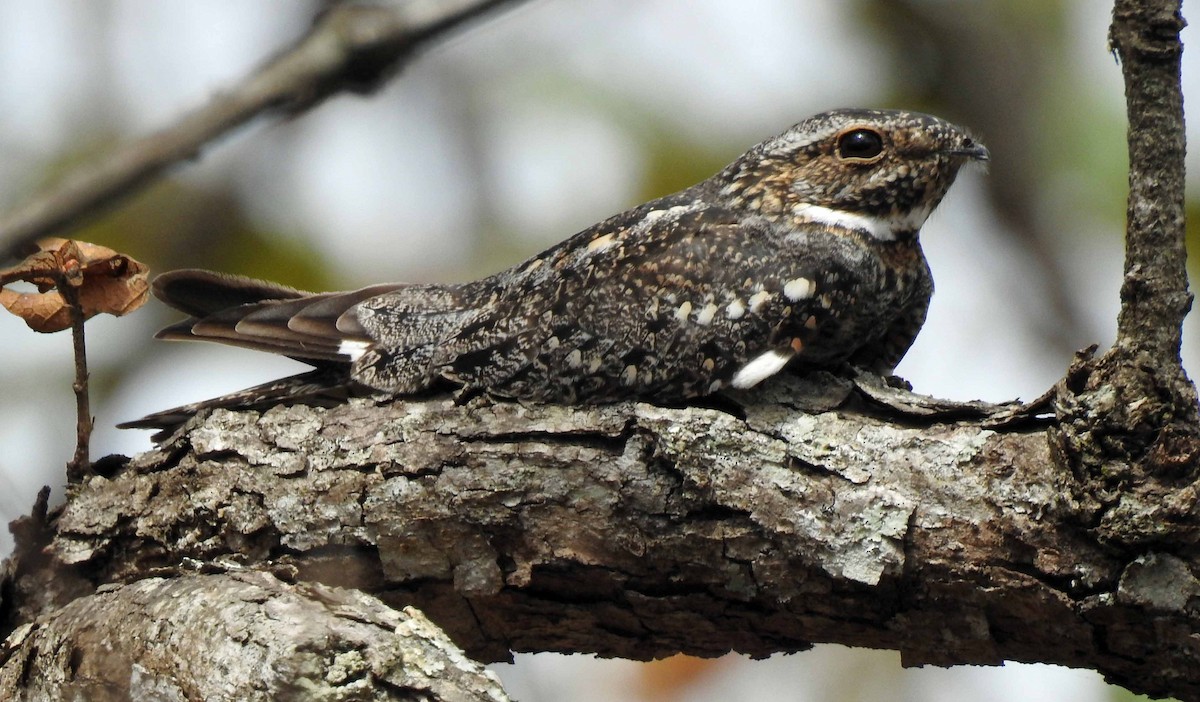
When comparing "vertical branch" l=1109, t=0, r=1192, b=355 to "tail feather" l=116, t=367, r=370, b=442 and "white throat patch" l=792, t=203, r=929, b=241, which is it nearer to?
"white throat patch" l=792, t=203, r=929, b=241

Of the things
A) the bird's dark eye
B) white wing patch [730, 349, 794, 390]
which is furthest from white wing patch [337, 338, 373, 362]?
the bird's dark eye

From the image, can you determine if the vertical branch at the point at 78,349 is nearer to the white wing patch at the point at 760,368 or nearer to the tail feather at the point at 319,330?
the tail feather at the point at 319,330

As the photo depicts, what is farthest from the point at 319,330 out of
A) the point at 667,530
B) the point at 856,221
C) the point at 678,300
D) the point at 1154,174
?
the point at 1154,174

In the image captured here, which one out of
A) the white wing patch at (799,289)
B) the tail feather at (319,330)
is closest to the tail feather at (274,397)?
the tail feather at (319,330)

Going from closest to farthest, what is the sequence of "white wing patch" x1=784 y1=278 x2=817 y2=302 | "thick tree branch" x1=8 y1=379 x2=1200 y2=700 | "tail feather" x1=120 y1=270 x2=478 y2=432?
"thick tree branch" x1=8 y1=379 x2=1200 y2=700, "white wing patch" x1=784 y1=278 x2=817 y2=302, "tail feather" x1=120 y1=270 x2=478 y2=432

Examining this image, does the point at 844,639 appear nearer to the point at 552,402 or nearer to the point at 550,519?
the point at 550,519

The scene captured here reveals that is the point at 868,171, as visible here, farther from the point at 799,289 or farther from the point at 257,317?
the point at 257,317

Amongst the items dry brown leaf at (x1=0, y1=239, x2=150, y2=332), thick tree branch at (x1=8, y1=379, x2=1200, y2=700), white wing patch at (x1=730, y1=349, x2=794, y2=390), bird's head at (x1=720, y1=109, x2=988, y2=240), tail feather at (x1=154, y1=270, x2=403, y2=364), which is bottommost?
thick tree branch at (x1=8, y1=379, x2=1200, y2=700)

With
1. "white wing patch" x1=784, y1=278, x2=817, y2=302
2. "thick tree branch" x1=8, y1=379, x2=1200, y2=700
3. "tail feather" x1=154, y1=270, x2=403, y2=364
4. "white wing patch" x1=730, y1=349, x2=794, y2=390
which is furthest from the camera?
"tail feather" x1=154, y1=270, x2=403, y2=364
